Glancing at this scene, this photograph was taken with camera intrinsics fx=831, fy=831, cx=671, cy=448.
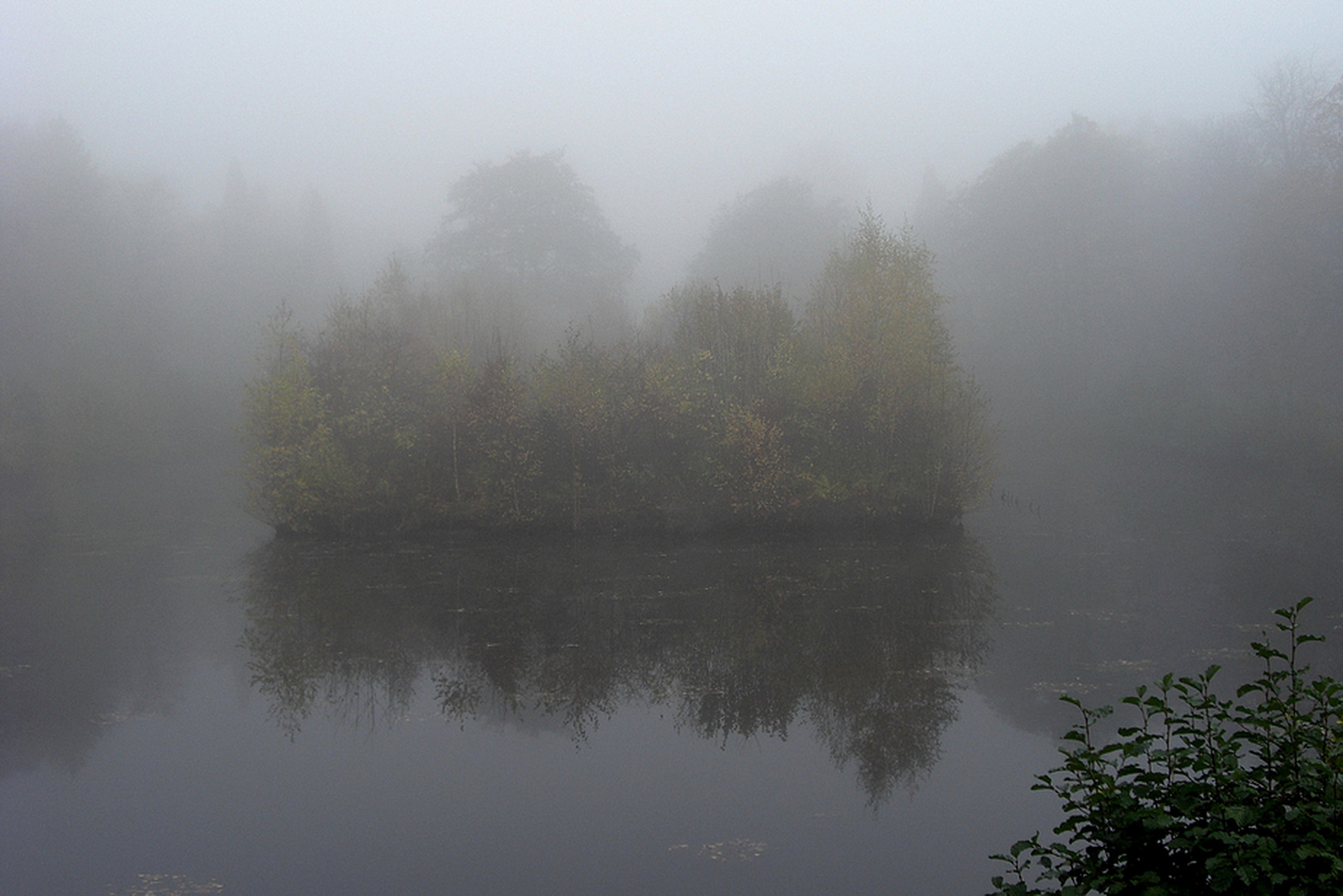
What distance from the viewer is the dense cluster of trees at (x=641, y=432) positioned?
22797 millimetres

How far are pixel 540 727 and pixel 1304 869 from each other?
8563mm

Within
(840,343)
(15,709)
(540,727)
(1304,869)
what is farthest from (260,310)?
(1304,869)

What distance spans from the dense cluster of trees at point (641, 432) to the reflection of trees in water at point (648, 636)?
7.02ft

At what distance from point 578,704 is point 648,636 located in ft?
9.53

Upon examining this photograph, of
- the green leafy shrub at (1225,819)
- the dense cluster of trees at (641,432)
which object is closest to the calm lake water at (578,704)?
the dense cluster of trees at (641,432)

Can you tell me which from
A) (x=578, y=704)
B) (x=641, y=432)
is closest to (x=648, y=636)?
(x=578, y=704)

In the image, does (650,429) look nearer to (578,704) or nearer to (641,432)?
(641,432)

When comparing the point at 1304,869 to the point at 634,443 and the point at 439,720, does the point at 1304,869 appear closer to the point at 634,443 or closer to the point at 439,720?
the point at 439,720

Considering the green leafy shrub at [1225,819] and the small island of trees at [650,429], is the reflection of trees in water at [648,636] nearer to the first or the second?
the small island of trees at [650,429]

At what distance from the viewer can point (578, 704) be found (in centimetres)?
1125

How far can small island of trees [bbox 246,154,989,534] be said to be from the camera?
2281 centimetres

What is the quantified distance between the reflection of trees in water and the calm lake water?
72mm

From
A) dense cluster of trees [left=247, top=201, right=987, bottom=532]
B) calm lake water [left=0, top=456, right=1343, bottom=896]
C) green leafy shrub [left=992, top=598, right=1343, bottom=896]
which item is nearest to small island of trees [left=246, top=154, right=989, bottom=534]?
dense cluster of trees [left=247, top=201, right=987, bottom=532]

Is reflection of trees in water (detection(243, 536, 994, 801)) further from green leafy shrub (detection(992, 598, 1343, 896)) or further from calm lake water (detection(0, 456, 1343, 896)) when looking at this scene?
green leafy shrub (detection(992, 598, 1343, 896))
